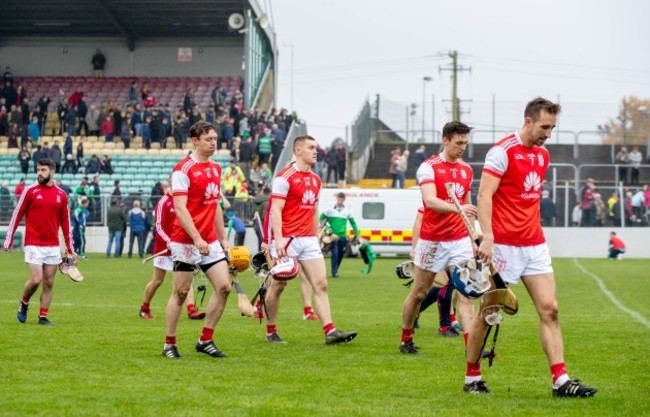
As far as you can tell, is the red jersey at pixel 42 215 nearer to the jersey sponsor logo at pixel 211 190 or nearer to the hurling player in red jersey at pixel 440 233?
the jersey sponsor logo at pixel 211 190

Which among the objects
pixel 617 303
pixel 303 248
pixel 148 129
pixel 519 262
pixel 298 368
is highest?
pixel 148 129

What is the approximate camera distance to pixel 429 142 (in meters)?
56.5

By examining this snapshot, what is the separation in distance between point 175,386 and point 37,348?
10.7ft

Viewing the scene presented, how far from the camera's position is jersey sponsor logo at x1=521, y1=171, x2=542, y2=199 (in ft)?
30.9

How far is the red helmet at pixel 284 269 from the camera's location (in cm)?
1350

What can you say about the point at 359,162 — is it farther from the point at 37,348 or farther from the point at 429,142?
the point at 37,348

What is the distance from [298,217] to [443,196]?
6.29ft

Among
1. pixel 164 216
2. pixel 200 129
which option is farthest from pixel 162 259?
pixel 200 129

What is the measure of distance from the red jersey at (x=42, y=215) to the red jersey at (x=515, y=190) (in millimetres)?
7508

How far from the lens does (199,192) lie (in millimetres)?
11742

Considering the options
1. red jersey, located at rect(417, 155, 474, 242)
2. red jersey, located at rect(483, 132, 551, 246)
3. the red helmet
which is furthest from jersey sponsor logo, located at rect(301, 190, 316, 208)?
red jersey, located at rect(483, 132, 551, 246)

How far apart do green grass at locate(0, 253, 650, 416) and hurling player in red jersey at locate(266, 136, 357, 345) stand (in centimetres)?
62

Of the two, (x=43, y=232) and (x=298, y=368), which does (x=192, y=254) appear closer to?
(x=298, y=368)

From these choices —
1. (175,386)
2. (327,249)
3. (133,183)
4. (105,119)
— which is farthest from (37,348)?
(105,119)
